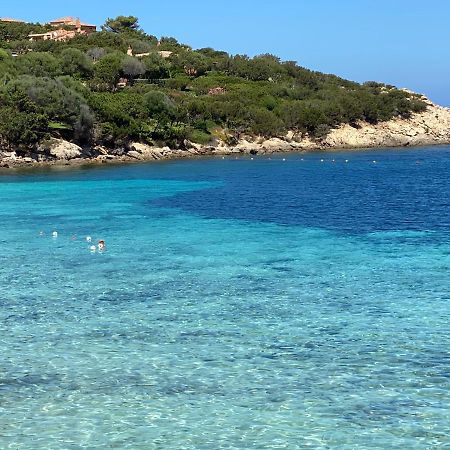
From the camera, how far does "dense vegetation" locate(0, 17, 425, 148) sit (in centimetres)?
8875

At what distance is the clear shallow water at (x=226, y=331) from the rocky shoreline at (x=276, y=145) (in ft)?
142

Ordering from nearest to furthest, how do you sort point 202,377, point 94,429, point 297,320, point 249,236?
1. point 94,429
2. point 202,377
3. point 297,320
4. point 249,236

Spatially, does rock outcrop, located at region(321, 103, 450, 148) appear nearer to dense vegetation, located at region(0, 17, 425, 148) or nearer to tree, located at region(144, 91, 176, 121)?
dense vegetation, located at region(0, 17, 425, 148)

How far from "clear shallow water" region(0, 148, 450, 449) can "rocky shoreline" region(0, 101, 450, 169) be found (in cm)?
4337

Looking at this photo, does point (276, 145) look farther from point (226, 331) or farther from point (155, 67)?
point (226, 331)

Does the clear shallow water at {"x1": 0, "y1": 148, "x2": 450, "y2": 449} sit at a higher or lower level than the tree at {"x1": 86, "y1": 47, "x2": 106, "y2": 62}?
lower

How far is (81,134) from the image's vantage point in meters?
90.8

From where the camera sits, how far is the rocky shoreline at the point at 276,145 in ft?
284

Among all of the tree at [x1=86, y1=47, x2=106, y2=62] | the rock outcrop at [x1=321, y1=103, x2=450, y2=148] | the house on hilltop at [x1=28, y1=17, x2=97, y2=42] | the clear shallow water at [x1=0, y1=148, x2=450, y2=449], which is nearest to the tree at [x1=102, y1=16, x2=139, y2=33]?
the house on hilltop at [x1=28, y1=17, x2=97, y2=42]

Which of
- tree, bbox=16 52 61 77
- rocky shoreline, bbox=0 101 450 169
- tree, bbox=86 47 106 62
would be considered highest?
tree, bbox=86 47 106 62

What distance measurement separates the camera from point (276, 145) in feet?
381

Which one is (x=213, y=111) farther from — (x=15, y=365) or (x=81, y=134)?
(x=15, y=365)

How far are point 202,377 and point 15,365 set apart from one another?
16.7ft

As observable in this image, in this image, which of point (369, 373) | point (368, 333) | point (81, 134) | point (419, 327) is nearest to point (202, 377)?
point (369, 373)
